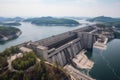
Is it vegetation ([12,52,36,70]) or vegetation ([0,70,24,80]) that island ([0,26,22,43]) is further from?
vegetation ([0,70,24,80])

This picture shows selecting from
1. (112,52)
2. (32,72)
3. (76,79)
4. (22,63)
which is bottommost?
(112,52)

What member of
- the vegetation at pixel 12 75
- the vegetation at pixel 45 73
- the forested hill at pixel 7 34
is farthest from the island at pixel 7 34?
the vegetation at pixel 45 73

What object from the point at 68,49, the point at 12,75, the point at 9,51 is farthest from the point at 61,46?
the point at 12,75

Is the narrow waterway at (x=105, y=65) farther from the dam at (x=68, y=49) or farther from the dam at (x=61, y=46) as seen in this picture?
the dam at (x=61, y=46)

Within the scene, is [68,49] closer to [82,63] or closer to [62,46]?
[62,46]

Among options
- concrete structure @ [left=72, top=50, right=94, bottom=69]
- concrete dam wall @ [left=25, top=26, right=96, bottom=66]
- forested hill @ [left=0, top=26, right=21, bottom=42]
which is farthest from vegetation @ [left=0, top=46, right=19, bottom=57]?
forested hill @ [left=0, top=26, right=21, bottom=42]

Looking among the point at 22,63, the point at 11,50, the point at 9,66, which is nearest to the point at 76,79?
the point at 22,63

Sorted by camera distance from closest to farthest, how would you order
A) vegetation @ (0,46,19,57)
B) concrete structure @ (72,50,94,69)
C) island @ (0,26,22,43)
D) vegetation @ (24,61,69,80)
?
vegetation @ (24,61,69,80)
vegetation @ (0,46,19,57)
concrete structure @ (72,50,94,69)
island @ (0,26,22,43)

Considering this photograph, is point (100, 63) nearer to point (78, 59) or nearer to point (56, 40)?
point (78, 59)
